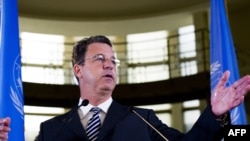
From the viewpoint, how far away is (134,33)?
57.3ft

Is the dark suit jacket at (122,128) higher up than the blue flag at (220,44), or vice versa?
the blue flag at (220,44)

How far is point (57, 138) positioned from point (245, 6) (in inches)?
556

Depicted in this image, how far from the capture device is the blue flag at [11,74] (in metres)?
4.22

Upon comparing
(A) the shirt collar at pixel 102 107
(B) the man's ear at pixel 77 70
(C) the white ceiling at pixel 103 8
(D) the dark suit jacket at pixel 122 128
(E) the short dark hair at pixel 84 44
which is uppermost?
(C) the white ceiling at pixel 103 8

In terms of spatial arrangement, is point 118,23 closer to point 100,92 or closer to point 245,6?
point 245,6

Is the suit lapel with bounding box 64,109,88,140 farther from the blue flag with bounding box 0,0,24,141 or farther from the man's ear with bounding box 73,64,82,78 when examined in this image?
the blue flag with bounding box 0,0,24,141

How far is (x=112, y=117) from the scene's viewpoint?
2803 millimetres

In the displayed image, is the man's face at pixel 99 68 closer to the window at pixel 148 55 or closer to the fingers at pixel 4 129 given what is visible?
the fingers at pixel 4 129


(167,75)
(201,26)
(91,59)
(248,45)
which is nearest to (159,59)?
(167,75)

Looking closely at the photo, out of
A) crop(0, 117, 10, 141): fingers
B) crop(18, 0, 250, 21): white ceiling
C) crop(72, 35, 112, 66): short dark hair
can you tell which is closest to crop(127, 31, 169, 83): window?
crop(18, 0, 250, 21): white ceiling

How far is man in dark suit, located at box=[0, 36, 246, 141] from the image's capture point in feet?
8.36

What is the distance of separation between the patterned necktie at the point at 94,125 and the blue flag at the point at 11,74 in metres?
1.54

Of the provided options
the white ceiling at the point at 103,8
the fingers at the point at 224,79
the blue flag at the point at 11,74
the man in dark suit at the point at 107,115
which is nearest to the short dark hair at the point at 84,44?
the man in dark suit at the point at 107,115

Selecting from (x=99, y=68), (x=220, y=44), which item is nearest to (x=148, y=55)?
(x=220, y=44)
